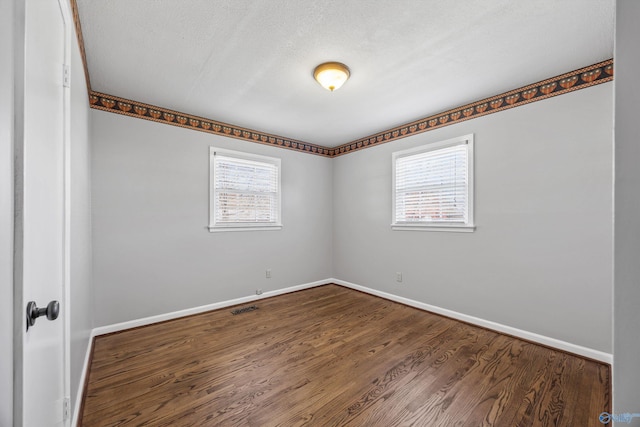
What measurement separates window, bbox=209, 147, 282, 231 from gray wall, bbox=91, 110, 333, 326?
0.10 meters

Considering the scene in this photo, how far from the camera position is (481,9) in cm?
169

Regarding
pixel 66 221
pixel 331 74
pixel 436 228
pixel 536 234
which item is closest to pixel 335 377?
pixel 66 221

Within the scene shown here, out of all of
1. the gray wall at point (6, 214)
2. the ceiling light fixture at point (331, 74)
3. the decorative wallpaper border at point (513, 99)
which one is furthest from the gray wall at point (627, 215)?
the decorative wallpaper border at point (513, 99)

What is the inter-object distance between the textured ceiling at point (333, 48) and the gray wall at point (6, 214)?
54.7 inches

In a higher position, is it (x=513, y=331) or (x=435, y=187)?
(x=435, y=187)

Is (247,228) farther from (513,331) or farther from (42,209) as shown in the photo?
(513,331)

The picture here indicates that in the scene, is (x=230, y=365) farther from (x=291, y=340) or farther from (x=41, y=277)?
(x=41, y=277)

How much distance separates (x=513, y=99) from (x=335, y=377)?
3.18 m

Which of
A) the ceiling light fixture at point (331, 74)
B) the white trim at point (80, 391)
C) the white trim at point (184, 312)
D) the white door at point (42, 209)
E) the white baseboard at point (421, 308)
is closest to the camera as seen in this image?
the white door at point (42, 209)

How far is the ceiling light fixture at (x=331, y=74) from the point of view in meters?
2.25

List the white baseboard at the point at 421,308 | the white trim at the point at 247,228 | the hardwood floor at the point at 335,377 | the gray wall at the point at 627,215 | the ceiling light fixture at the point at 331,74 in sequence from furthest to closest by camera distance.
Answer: the white trim at the point at 247,228
the white baseboard at the point at 421,308
the ceiling light fixture at the point at 331,74
the hardwood floor at the point at 335,377
the gray wall at the point at 627,215

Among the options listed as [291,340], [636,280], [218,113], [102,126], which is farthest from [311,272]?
[636,280]

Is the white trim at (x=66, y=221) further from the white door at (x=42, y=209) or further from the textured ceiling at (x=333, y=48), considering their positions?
the textured ceiling at (x=333, y=48)

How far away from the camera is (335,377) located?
2.06 metres
